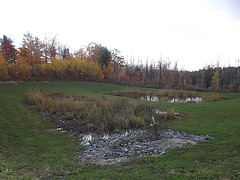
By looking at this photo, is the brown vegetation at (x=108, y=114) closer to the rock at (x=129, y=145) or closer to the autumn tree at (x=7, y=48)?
the rock at (x=129, y=145)

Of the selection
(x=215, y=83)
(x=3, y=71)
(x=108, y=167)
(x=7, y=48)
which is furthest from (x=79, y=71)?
(x=108, y=167)

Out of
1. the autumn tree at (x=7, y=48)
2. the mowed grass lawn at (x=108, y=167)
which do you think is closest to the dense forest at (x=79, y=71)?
the autumn tree at (x=7, y=48)

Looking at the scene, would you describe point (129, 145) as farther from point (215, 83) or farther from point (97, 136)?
point (215, 83)

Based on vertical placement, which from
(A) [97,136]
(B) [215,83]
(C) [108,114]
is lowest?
(A) [97,136]

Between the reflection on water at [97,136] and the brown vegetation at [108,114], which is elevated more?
the brown vegetation at [108,114]

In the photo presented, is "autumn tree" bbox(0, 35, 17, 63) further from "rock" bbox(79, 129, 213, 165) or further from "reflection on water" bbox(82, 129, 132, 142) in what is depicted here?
"rock" bbox(79, 129, 213, 165)

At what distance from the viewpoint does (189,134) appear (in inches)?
235

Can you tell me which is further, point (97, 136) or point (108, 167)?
point (97, 136)

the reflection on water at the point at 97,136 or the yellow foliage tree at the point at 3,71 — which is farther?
the yellow foliage tree at the point at 3,71

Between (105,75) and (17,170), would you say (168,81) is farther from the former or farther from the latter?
(17,170)

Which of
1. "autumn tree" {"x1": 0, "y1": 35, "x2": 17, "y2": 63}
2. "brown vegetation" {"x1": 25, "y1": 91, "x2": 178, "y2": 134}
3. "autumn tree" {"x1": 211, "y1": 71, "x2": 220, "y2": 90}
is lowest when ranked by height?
"brown vegetation" {"x1": 25, "y1": 91, "x2": 178, "y2": 134}

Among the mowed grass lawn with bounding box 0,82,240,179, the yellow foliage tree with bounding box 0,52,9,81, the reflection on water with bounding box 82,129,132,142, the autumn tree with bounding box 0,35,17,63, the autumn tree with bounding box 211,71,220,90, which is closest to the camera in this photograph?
the mowed grass lawn with bounding box 0,82,240,179

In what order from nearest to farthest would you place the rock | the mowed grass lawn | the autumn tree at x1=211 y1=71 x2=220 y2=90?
the mowed grass lawn → the rock → the autumn tree at x1=211 y1=71 x2=220 y2=90

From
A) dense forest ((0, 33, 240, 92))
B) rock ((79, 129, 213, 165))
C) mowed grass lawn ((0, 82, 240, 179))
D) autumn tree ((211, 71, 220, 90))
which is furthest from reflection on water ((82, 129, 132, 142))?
autumn tree ((211, 71, 220, 90))
